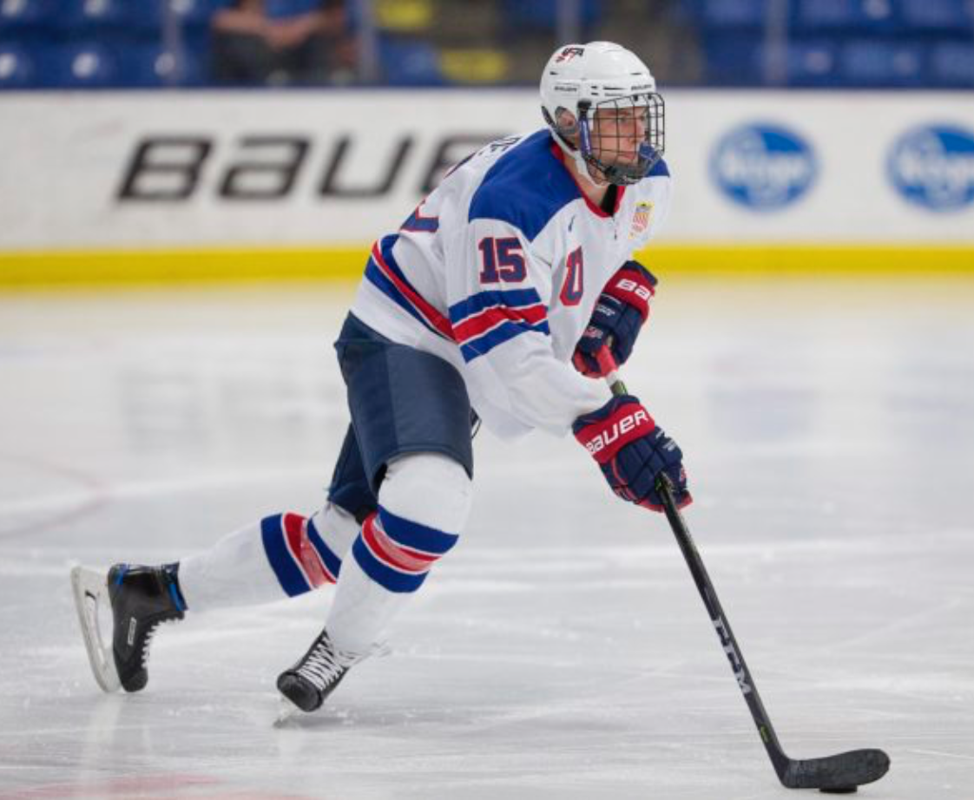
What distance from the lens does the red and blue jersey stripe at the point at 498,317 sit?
123 inches

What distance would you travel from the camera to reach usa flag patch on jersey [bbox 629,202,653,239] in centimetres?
344

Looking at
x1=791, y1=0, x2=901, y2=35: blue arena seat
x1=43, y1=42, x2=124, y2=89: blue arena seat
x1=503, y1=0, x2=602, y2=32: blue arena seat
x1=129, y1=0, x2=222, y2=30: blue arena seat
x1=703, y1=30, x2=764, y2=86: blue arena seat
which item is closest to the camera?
x1=43, y1=42, x2=124, y2=89: blue arena seat

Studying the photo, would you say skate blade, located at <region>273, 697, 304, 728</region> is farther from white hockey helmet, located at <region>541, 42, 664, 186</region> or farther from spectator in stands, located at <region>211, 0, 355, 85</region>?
spectator in stands, located at <region>211, 0, 355, 85</region>

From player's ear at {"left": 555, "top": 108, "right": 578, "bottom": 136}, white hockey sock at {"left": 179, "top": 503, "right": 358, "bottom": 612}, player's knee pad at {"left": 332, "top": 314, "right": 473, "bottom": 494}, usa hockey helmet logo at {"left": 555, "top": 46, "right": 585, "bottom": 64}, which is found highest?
usa hockey helmet logo at {"left": 555, "top": 46, "right": 585, "bottom": 64}

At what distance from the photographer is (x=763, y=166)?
11.2 m

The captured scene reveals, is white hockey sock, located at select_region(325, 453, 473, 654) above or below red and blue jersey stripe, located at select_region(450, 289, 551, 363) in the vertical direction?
below

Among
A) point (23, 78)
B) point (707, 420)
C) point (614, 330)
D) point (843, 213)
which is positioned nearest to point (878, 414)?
point (707, 420)

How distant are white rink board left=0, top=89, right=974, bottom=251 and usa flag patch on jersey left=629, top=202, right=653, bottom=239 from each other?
7396 millimetres

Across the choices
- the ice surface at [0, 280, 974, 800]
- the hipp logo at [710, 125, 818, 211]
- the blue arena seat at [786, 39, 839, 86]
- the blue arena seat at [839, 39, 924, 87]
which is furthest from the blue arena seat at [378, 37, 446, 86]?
the ice surface at [0, 280, 974, 800]

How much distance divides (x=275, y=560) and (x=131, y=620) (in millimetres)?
299

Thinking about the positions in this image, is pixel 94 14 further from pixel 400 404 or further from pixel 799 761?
pixel 799 761

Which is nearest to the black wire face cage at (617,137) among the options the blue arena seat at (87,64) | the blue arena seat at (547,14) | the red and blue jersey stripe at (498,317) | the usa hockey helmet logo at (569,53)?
the usa hockey helmet logo at (569,53)

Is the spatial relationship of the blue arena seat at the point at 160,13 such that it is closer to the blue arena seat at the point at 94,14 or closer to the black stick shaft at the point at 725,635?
the blue arena seat at the point at 94,14

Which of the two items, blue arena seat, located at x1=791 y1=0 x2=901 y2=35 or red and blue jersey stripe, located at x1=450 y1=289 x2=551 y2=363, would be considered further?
blue arena seat, located at x1=791 y1=0 x2=901 y2=35
